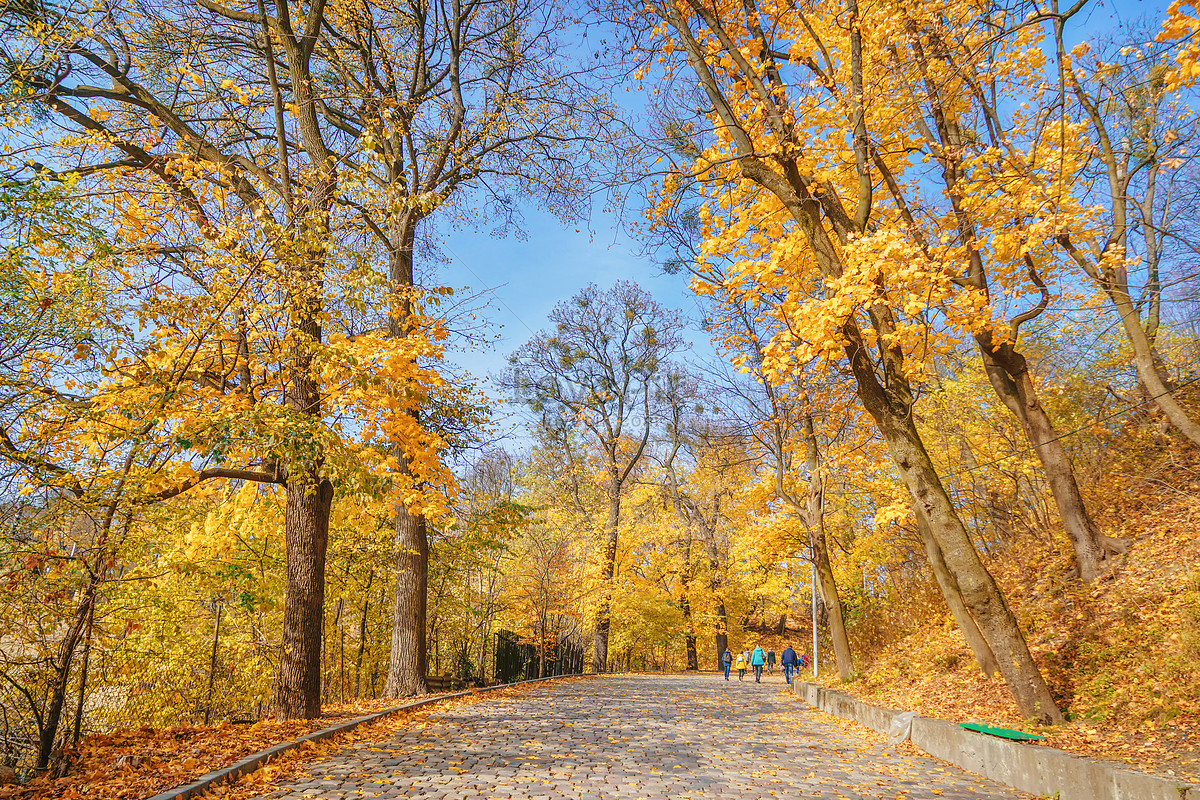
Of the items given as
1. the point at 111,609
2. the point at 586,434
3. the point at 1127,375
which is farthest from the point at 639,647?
the point at 111,609

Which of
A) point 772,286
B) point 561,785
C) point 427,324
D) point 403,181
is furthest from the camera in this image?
point 403,181

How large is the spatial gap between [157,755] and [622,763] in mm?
4221

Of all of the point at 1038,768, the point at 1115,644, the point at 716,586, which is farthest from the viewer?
the point at 716,586

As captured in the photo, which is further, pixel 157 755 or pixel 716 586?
pixel 716 586

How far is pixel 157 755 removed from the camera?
5520 mm

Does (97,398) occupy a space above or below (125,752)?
above

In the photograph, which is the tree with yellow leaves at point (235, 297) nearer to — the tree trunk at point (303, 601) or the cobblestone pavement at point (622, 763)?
the tree trunk at point (303, 601)

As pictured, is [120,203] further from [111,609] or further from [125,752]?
[125,752]

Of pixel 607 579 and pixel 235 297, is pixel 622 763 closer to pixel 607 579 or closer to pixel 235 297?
pixel 235 297

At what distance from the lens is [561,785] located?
5270mm

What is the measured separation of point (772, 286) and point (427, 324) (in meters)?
5.04

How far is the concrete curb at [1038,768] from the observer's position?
4.22 m

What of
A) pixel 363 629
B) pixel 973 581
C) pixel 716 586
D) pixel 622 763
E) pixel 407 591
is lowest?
pixel 622 763

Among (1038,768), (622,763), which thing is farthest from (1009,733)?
(622,763)
